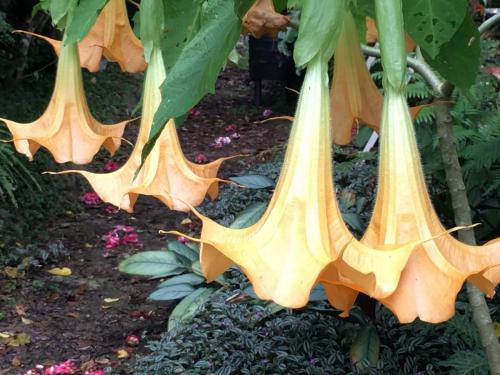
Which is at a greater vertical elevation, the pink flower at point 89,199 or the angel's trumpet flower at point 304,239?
the angel's trumpet flower at point 304,239

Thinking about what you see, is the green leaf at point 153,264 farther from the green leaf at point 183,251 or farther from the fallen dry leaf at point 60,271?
the fallen dry leaf at point 60,271

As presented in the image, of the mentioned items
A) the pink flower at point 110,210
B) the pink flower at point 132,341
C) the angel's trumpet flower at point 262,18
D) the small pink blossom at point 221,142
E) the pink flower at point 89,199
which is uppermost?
the angel's trumpet flower at point 262,18

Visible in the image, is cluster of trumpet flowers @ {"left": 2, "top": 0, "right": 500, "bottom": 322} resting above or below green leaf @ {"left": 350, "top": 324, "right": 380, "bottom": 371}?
above

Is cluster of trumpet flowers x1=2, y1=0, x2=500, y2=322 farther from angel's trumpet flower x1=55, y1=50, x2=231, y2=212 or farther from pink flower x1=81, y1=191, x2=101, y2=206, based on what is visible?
pink flower x1=81, y1=191, x2=101, y2=206

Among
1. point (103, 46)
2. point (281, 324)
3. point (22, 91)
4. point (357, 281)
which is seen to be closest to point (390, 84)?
point (357, 281)

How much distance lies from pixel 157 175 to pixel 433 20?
0.88 feet

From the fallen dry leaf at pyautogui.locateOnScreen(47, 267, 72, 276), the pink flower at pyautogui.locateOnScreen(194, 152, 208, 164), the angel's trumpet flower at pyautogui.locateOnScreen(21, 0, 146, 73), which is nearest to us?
Result: the angel's trumpet flower at pyautogui.locateOnScreen(21, 0, 146, 73)

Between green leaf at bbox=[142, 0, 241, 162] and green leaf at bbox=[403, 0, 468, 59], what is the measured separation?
0.45ft

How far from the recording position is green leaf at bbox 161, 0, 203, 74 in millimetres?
675

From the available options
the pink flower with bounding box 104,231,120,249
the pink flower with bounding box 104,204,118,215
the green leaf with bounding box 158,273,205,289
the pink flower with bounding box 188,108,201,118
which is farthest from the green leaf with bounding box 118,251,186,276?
the pink flower with bounding box 188,108,201,118

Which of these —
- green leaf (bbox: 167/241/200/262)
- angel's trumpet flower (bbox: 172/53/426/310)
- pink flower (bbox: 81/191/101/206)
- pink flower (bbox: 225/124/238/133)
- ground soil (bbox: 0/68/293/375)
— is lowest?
ground soil (bbox: 0/68/293/375)

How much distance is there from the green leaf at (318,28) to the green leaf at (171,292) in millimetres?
2183

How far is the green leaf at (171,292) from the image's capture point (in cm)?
260

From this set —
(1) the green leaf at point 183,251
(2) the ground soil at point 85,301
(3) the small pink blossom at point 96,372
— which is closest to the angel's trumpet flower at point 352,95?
(3) the small pink blossom at point 96,372
